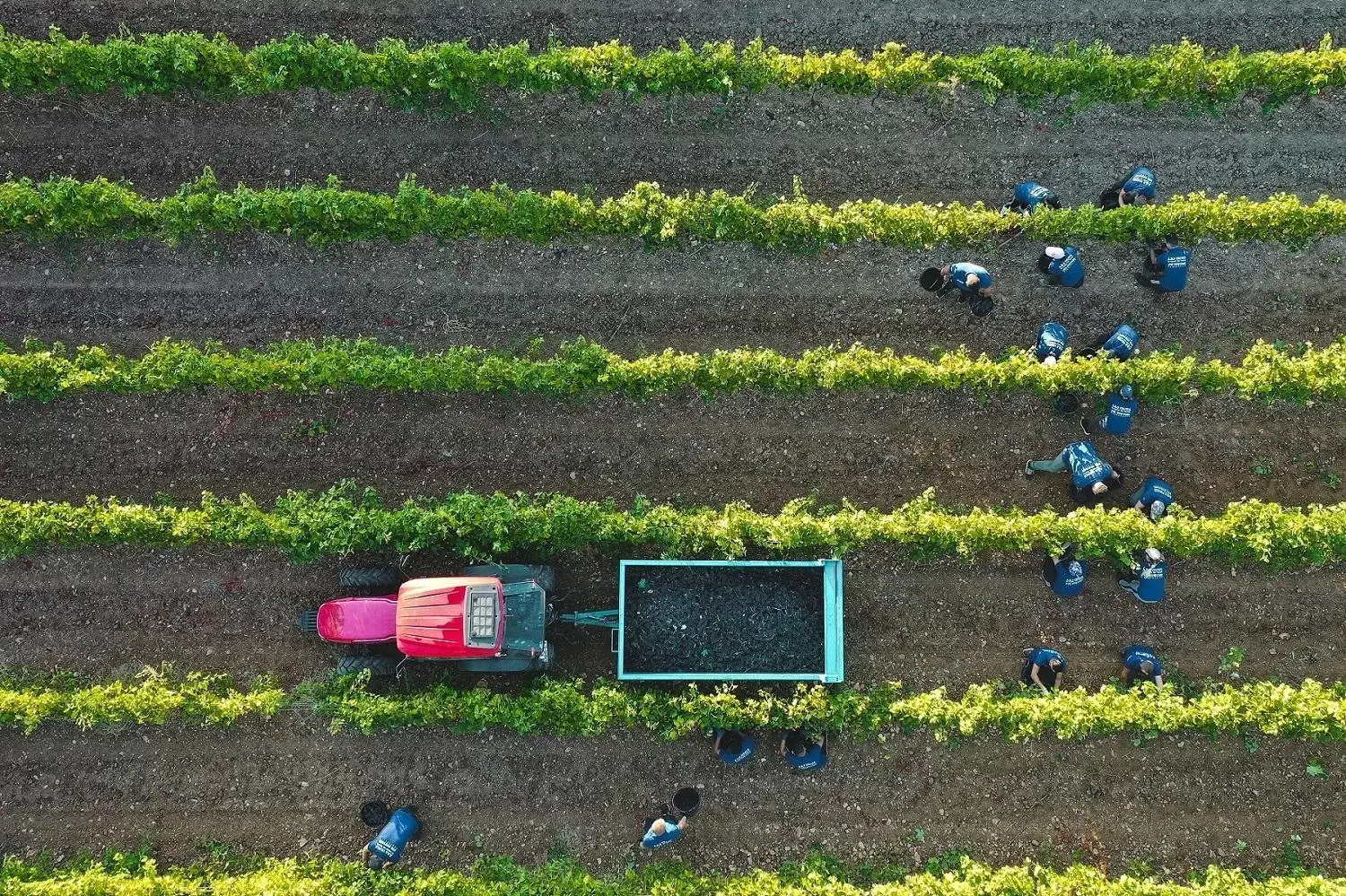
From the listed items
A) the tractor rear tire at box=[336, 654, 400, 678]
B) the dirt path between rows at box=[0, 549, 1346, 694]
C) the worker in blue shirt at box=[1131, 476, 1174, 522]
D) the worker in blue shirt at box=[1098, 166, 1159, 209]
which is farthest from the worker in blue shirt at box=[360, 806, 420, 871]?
the worker in blue shirt at box=[1098, 166, 1159, 209]

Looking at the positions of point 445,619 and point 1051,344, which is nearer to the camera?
point 445,619

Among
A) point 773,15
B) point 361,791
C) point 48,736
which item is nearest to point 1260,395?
point 773,15

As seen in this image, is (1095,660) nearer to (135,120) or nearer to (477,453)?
(477,453)

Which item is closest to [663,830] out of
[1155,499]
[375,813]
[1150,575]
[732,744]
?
[732,744]

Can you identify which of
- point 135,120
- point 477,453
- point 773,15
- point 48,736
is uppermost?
point 773,15

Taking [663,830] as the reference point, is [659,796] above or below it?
above

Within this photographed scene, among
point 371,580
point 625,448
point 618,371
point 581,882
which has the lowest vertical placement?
point 581,882

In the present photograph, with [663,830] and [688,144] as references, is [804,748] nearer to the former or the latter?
[663,830]
